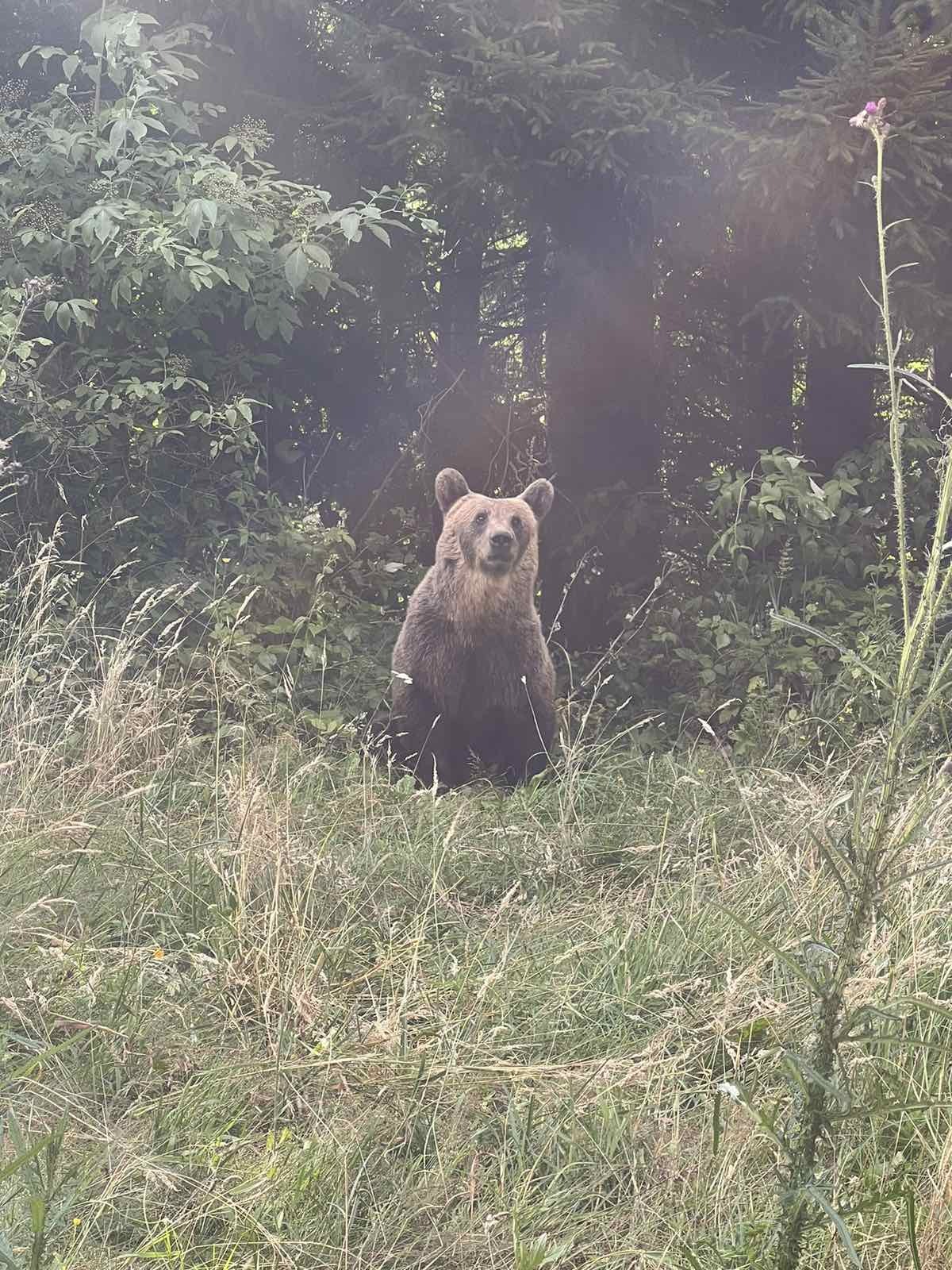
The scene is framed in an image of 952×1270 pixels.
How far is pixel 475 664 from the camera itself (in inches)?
201

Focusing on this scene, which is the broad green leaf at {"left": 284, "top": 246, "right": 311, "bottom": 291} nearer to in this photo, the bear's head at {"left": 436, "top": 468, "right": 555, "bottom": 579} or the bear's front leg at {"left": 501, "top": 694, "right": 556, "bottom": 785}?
the bear's head at {"left": 436, "top": 468, "right": 555, "bottom": 579}

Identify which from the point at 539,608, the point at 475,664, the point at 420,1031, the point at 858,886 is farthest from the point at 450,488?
the point at 858,886

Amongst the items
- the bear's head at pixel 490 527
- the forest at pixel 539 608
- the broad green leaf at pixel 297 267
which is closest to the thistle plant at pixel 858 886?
the forest at pixel 539 608

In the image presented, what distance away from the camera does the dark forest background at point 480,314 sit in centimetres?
550

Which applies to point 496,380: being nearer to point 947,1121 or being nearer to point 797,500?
point 797,500

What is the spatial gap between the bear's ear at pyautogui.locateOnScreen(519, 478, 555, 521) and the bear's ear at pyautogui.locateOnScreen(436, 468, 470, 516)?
0.25 m

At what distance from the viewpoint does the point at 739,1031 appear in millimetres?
2748

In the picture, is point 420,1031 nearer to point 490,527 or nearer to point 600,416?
point 490,527

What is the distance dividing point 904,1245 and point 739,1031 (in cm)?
63

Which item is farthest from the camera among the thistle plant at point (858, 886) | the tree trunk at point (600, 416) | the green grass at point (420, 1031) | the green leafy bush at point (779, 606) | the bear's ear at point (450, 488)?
the tree trunk at point (600, 416)

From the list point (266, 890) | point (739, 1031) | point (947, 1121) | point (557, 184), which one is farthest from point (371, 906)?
point (557, 184)

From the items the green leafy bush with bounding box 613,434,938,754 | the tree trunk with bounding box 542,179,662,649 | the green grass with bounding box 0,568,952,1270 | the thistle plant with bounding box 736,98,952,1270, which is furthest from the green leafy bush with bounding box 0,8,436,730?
the thistle plant with bounding box 736,98,952,1270

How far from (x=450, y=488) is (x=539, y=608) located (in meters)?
1.78

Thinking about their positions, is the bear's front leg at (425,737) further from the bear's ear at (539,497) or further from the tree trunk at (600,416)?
the tree trunk at (600,416)
